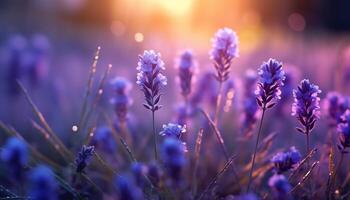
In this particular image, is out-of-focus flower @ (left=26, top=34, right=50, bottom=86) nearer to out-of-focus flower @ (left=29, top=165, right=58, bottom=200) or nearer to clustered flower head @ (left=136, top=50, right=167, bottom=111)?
clustered flower head @ (left=136, top=50, right=167, bottom=111)

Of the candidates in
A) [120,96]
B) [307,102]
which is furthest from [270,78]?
[120,96]

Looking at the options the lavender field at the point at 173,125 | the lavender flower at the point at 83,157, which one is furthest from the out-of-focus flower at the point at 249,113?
the lavender flower at the point at 83,157

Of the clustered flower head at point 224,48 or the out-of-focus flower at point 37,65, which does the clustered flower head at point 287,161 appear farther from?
the out-of-focus flower at point 37,65

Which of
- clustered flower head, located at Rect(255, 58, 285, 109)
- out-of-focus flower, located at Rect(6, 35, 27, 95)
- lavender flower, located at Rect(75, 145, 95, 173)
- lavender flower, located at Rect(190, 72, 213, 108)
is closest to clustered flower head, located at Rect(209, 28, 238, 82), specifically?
clustered flower head, located at Rect(255, 58, 285, 109)

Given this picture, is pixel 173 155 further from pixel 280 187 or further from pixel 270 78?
pixel 270 78

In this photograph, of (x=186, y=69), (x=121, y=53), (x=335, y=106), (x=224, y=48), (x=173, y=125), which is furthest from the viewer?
(x=121, y=53)

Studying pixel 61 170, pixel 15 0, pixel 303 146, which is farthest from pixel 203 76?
pixel 15 0

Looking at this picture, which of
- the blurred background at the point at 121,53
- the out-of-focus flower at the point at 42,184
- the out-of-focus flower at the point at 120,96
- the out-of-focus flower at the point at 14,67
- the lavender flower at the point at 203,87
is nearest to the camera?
the out-of-focus flower at the point at 42,184
